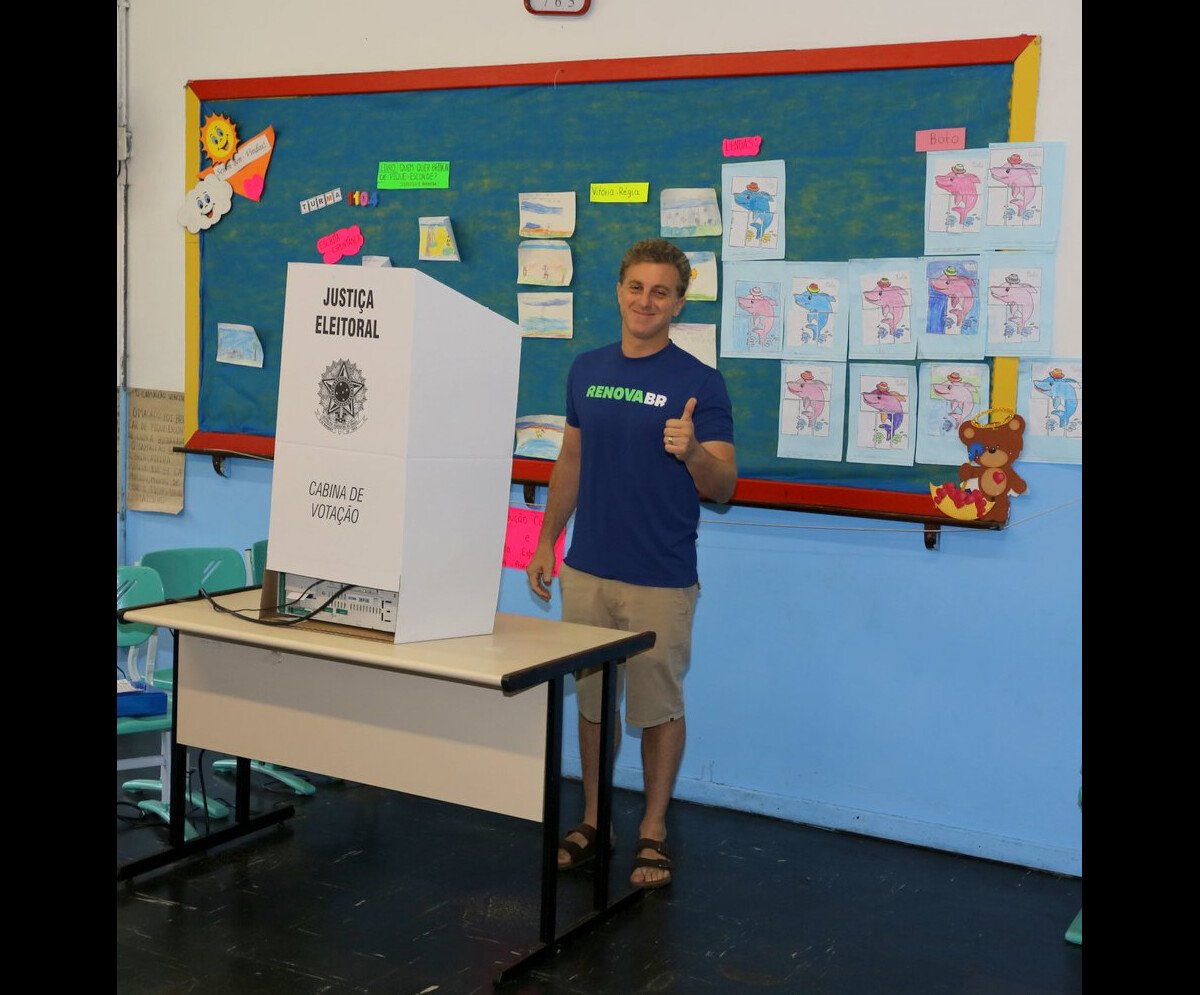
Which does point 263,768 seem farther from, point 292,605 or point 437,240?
point 437,240

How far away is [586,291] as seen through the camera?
410 cm

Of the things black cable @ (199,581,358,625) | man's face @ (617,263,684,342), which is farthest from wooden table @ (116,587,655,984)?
man's face @ (617,263,684,342)

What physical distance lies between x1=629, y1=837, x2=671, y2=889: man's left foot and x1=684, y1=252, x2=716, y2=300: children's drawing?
157cm

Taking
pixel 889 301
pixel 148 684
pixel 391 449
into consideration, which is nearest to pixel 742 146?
pixel 889 301

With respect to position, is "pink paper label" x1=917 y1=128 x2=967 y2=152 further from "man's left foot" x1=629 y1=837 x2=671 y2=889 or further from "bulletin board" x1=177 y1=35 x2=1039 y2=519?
"man's left foot" x1=629 y1=837 x2=671 y2=889

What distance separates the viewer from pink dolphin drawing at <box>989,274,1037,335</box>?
347cm

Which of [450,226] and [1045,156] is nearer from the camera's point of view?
[1045,156]

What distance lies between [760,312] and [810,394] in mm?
283

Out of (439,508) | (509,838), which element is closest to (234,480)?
(509,838)
